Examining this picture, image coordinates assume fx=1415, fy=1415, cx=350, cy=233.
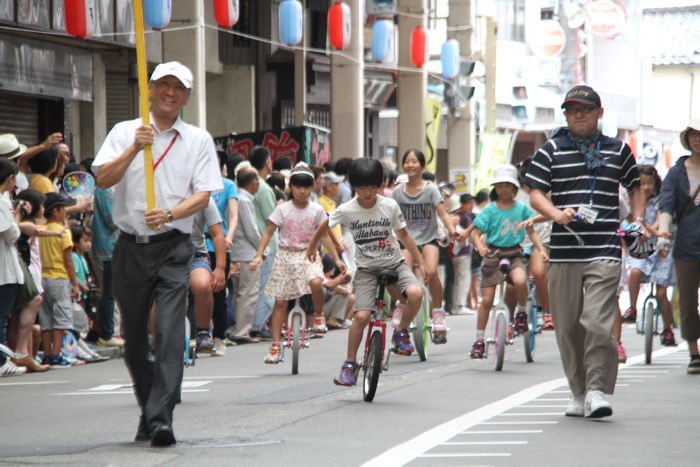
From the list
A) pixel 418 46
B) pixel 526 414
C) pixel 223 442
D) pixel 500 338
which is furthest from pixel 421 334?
pixel 418 46

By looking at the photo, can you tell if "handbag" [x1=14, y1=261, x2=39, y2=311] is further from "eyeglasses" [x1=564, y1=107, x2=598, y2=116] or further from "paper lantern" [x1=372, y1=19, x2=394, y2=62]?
"paper lantern" [x1=372, y1=19, x2=394, y2=62]

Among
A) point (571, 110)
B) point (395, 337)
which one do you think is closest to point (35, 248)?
point (395, 337)

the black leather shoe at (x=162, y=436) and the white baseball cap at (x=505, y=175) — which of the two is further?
the white baseball cap at (x=505, y=175)

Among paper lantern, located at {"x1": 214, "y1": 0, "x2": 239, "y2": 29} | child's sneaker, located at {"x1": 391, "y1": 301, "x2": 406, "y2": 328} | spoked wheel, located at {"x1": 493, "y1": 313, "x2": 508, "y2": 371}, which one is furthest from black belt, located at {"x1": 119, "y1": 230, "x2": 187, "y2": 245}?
paper lantern, located at {"x1": 214, "y1": 0, "x2": 239, "y2": 29}

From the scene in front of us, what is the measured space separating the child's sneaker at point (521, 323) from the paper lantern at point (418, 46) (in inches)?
830

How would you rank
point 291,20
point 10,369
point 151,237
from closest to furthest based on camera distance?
1. point 151,237
2. point 10,369
3. point 291,20

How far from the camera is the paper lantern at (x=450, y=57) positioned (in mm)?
36688

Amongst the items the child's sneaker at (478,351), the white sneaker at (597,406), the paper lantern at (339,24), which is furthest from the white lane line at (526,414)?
the paper lantern at (339,24)

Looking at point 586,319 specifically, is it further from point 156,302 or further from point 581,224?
point 156,302

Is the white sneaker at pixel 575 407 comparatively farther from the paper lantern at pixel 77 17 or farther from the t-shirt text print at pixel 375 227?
the paper lantern at pixel 77 17

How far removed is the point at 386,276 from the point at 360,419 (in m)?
1.89

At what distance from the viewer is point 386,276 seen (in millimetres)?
10766

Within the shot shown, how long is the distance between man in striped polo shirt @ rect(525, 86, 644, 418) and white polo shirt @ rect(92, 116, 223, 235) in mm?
2363

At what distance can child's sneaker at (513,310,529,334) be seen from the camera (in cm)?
1381
